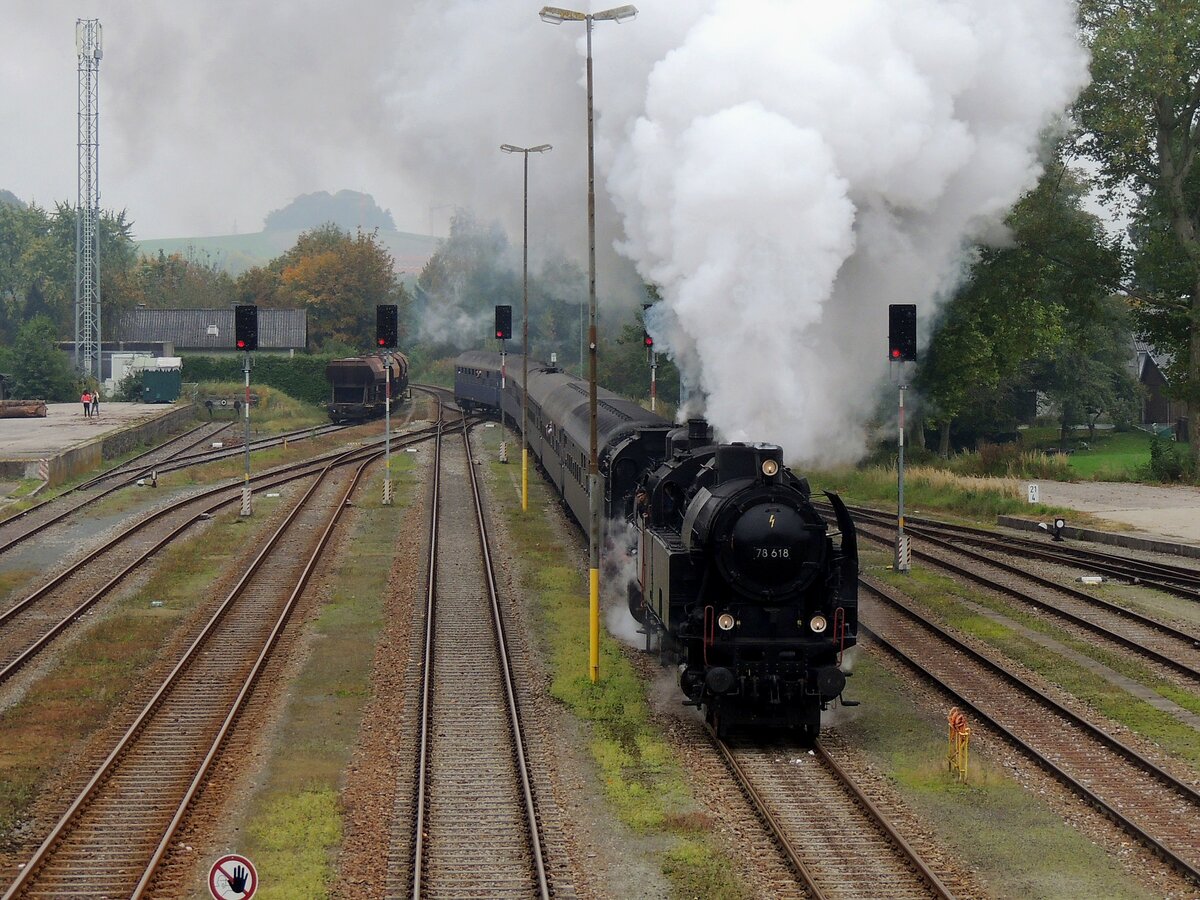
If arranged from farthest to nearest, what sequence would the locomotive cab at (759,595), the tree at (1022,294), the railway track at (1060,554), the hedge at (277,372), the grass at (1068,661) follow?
the hedge at (277,372) < the tree at (1022,294) < the railway track at (1060,554) < the grass at (1068,661) < the locomotive cab at (759,595)

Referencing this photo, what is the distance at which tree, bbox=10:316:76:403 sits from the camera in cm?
7156

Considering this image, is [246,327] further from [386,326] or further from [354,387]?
[354,387]

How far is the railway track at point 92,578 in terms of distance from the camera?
862 inches

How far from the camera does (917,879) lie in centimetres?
1220

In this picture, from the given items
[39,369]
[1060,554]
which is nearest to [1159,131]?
[1060,554]

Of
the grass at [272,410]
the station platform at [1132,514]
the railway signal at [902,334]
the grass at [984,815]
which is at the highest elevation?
the railway signal at [902,334]

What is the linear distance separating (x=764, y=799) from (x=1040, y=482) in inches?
1300

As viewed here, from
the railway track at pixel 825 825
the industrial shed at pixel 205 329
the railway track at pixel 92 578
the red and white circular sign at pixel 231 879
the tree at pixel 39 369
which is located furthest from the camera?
the industrial shed at pixel 205 329

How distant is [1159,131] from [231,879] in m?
40.6

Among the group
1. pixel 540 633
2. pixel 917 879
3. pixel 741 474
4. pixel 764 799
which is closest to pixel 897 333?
pixel 540 633

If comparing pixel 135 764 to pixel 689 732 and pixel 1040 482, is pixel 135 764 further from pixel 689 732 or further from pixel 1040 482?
pixel 1040 482

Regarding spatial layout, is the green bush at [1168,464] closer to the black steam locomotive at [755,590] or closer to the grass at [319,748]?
the grass at [319,748]

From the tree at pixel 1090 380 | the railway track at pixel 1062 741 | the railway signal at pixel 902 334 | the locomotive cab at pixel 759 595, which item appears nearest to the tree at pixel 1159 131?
the tree at pixel 1090 380

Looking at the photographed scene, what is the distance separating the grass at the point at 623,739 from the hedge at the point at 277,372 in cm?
4921
